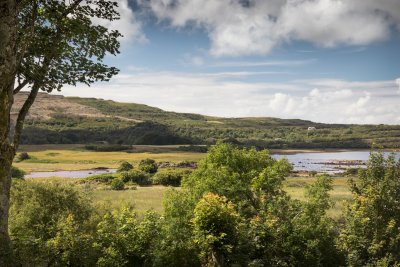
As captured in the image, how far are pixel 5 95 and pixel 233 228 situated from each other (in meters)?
13.9

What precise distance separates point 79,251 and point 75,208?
793 inches

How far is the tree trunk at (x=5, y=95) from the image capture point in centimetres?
1418

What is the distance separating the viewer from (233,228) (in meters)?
22.4

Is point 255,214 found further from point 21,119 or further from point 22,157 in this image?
point 22,157

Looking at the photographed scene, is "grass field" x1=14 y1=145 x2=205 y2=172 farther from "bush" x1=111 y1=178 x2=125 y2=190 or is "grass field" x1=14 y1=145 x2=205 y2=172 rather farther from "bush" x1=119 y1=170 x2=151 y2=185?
"bush" x1=111 y1=178 x2=125 y2=190

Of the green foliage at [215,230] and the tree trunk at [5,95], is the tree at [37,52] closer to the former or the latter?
the tree trunk at [5,95]

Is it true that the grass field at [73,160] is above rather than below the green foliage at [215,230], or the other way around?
below

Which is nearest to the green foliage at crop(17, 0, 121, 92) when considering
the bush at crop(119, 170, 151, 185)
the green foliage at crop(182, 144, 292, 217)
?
the green foliage at crop(182, 144, 292, 217)

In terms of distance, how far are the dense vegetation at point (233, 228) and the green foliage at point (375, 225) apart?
0.06 m

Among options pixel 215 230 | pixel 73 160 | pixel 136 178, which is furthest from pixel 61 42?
pixel 73 160

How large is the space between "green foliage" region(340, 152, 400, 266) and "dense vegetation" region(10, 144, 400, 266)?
0.06 m

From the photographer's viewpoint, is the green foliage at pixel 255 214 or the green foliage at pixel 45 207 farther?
the green foliage at pixel 45 207

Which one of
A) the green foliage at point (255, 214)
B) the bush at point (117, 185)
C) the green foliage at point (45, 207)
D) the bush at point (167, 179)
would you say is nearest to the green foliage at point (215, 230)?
the green foliage at point (255, 214)

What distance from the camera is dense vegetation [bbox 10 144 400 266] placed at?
19234mm
